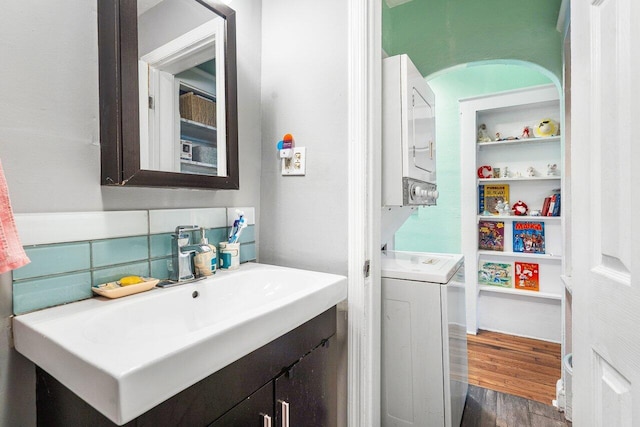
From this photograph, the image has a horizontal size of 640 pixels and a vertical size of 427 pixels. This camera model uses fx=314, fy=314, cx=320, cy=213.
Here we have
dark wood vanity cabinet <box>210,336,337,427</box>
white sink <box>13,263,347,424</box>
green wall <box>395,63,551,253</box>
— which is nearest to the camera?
white sink <box>13,263,347,424</box>

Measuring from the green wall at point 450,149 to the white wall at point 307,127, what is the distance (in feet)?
7.97

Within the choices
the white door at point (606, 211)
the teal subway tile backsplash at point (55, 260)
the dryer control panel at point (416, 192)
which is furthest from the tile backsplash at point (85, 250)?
A: the white door at point (606, 211)

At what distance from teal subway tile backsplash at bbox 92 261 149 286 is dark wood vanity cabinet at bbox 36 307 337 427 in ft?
0.81

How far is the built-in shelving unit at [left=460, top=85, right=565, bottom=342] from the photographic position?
2.93 meters

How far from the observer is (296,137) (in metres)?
1.37

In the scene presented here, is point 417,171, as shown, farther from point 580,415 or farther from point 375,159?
point 580,415

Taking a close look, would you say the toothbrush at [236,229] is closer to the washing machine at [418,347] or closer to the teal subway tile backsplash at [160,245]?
the teal subway tile backsplash at [160,245]

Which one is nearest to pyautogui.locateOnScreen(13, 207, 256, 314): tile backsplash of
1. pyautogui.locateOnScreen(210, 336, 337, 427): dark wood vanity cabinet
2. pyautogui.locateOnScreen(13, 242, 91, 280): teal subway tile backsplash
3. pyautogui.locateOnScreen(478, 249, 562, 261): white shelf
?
pyautogui.locateOnScreen(13, 242, 91, 280): teal subway tile backsplash

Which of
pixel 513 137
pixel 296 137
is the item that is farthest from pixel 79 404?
pixel 513 137

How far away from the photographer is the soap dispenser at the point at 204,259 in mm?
1098

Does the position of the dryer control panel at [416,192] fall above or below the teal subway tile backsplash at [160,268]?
above

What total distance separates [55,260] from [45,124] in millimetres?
352

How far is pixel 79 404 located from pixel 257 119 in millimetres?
1172

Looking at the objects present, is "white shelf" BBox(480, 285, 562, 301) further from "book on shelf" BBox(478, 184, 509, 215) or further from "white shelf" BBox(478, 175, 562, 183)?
"white shelf" BBox(478, 175, 562, 183)
